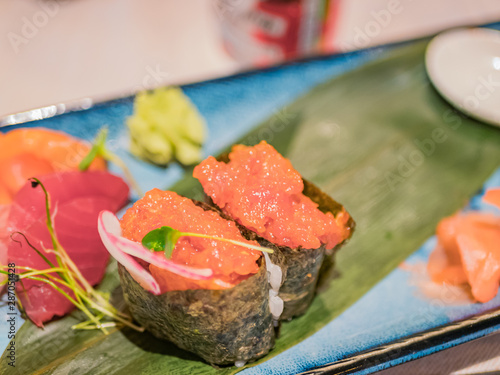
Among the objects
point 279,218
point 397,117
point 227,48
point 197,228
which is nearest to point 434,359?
point 279,218

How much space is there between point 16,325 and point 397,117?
2.25 metres

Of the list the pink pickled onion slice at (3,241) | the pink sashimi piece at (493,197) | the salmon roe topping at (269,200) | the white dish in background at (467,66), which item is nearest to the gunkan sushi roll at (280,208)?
the salmon roe topping at (269,200)

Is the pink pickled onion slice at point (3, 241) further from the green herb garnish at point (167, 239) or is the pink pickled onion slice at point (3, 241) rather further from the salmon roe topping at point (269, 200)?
the salmon roe topping at point (269, 200)

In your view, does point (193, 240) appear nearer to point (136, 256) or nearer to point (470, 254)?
point (136, 256)

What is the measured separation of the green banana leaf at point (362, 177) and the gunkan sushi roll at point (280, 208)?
1.12ft

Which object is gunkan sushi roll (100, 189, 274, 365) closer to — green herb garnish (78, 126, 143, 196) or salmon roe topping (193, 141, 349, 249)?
salmon roe topping (193, 141, 349, 249)

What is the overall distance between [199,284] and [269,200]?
377 millimetres

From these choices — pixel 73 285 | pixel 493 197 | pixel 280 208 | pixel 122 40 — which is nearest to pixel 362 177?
pixel 493 197

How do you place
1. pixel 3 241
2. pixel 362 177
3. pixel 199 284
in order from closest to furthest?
pixel 199 284, pixel 3 241, pixel 362 177

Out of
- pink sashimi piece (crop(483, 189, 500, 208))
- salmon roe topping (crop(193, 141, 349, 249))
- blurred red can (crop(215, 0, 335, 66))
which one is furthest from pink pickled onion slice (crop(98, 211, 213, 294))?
blurred red can (crop(215, 0, 335, 66))

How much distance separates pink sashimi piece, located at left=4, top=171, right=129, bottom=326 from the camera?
164cm

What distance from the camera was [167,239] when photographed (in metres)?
1.33

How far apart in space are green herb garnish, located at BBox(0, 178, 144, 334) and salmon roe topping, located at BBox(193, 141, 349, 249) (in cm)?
62

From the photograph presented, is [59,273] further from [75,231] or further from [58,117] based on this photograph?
[58,117]
